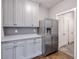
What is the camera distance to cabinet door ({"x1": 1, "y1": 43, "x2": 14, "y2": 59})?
6.02 ft

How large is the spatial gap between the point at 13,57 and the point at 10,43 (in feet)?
1.58

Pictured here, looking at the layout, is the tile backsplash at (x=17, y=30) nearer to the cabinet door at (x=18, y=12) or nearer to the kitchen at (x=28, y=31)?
the kitchen at (x=28, y=31)

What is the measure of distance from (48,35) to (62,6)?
5.74 feet

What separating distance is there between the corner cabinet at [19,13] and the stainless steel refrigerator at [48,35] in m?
0.45

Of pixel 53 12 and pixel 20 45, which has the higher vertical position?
pixel 53 12

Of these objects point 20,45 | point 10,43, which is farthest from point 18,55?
point 10,43

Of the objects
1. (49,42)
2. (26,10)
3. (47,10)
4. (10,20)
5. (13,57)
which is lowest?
(13,57)

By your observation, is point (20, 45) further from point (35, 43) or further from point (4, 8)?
point (4, 8)

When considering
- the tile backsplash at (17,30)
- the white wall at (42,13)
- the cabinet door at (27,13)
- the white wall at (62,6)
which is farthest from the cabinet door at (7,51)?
the white wall at (62,6)

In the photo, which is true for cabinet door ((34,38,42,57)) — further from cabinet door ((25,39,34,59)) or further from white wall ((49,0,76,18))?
white wall ((49,0,76,18))

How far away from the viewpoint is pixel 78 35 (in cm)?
48

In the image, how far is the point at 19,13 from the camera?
2.55 metres

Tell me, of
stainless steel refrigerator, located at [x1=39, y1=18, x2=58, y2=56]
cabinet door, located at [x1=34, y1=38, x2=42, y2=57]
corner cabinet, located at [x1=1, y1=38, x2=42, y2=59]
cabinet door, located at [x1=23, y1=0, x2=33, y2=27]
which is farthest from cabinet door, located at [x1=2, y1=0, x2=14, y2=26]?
stainless steel refrigerator, located at [x1=39, y1=18, x2=58, y2=56]

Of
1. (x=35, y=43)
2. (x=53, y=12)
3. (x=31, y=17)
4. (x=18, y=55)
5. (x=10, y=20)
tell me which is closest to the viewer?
(x=18, y=55)
